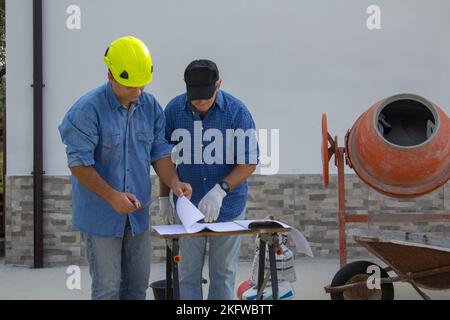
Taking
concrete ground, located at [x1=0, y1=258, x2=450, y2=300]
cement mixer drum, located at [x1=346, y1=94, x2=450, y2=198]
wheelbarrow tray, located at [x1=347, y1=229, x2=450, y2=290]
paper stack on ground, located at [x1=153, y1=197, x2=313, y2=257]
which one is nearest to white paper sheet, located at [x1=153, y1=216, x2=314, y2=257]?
paper stack on ground, located at [x1=153, y1=197, x2=313, y2=257]

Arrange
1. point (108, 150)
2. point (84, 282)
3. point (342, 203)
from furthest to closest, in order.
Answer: point (84, 282) → point (342, 203) → point (108, 150)

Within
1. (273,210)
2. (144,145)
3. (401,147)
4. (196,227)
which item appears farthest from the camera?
(273,210)

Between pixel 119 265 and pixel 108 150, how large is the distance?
1.95 ft

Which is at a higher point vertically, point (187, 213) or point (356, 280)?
point (187, 213)

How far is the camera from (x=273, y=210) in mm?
6164

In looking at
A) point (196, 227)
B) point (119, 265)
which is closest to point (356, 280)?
point (196, 227)

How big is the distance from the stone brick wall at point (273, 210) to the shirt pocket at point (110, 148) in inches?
113

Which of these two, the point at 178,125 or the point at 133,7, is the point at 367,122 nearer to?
the point at 178,125

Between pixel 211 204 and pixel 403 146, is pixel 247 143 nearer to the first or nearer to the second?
pixel 211 204

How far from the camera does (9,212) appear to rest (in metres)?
6.12

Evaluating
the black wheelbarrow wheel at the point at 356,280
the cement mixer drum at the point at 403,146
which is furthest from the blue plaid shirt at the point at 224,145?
the black wheelbarrow wheel at the point at 356,280

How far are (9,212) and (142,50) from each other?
141 inches

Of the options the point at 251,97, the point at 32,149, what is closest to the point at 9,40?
the point at 32,149

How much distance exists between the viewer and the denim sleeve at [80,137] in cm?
303
